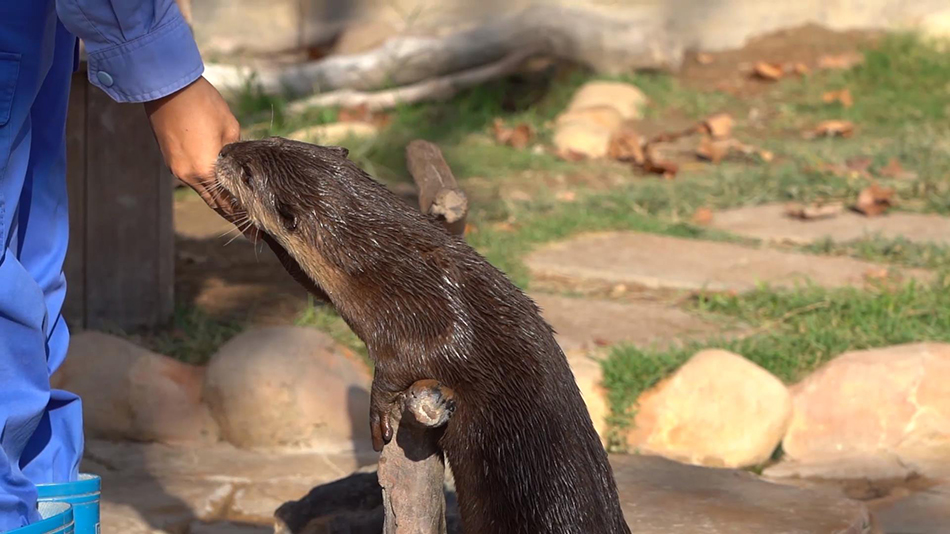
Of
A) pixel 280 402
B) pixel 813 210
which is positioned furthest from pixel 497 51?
pixel 280 402

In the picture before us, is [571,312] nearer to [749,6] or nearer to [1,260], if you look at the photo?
[1,260]

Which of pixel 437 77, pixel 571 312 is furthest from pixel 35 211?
pixel 437 77

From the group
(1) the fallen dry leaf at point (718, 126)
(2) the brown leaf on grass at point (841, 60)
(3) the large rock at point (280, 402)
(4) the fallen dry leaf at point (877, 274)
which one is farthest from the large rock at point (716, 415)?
(2) the brown leaf on grass at point (841, 60)

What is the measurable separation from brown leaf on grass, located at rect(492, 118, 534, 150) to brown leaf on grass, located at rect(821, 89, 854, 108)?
193 centimetres

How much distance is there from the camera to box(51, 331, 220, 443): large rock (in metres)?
3.77

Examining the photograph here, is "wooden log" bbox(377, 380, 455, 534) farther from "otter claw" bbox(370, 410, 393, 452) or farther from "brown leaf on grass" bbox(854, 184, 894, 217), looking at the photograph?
"brown leaf on grass" bbox(854, 184, 894, 217)

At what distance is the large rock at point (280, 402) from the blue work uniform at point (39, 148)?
1.56 m

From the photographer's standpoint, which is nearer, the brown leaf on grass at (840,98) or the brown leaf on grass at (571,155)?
the brown leaf on grass at (571,155)

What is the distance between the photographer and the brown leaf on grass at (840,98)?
7625 millimetres

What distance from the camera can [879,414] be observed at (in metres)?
3.66

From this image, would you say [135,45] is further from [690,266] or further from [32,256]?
[690,266]

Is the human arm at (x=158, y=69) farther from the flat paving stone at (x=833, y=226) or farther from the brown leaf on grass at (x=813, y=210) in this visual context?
the brown leaf on grass at (x=813, y=210)

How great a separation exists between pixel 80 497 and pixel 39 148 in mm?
591

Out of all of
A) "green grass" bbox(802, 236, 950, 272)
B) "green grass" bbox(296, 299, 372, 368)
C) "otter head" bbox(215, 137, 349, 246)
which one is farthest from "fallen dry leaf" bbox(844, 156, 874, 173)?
"otter head" bbox(215, 137, 349, 246)
